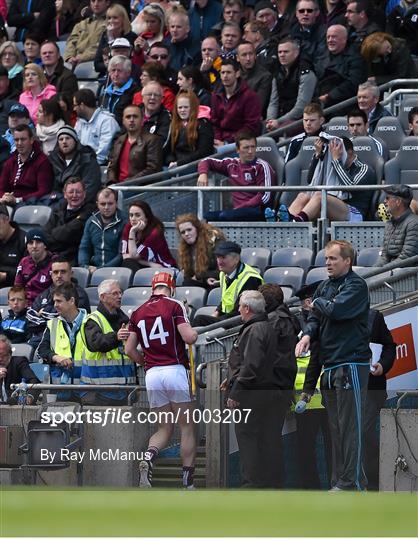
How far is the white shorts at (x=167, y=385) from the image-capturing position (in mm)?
12039

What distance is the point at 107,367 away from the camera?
1333 centimetres

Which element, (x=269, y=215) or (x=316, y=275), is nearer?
(x=316, y=275)

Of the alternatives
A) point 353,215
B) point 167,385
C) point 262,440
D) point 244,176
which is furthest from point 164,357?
point 244,176

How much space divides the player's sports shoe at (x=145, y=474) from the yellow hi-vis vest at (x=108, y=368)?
137 centimetres

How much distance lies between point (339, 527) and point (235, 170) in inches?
280

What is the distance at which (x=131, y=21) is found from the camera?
2061 centimetres

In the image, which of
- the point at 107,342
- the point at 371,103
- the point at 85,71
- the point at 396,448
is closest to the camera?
the point at 396,448

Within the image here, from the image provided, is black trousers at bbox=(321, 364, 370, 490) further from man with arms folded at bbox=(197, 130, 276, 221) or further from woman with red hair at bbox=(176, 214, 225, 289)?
man with arms folded at bbox=(197, 130, 276, 221)

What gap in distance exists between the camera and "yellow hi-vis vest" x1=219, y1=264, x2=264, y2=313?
13.8m

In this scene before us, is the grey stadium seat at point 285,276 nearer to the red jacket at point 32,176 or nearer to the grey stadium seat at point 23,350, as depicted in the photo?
the grey stadium seat at point 23,350

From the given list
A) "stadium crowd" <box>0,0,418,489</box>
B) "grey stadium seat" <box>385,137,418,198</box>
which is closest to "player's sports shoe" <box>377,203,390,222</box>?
"stadium crowd" <box>0,0,418,489</box>

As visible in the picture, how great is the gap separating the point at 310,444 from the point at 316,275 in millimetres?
3233

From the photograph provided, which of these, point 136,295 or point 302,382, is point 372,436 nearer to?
point 302,382

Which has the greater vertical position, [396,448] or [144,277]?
[144,277]
